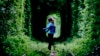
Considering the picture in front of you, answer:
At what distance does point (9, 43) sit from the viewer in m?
11.6

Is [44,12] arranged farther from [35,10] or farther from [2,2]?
[2,2]

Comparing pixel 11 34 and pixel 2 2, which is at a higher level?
pixel 2 2

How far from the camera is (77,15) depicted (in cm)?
2069

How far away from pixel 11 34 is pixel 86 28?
3.52 metres

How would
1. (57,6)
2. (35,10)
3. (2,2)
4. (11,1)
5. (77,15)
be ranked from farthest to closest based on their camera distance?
(57,6), (35,10), (77,15), (11,1), (2,2)

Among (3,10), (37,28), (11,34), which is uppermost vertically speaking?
(3,10)

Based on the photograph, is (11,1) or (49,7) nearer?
(11,1)

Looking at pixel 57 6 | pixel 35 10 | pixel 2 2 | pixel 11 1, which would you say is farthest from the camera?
pixel 57 6

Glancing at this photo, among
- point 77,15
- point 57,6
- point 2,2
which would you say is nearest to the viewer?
point 2,2

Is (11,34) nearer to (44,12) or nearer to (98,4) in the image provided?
(98,4)

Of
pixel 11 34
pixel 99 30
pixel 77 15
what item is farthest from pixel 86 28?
pixel 77 15

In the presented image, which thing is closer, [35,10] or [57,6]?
[35,10]

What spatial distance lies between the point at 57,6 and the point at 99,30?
56.3ft

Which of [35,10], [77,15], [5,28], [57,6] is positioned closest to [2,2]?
[5,28]
